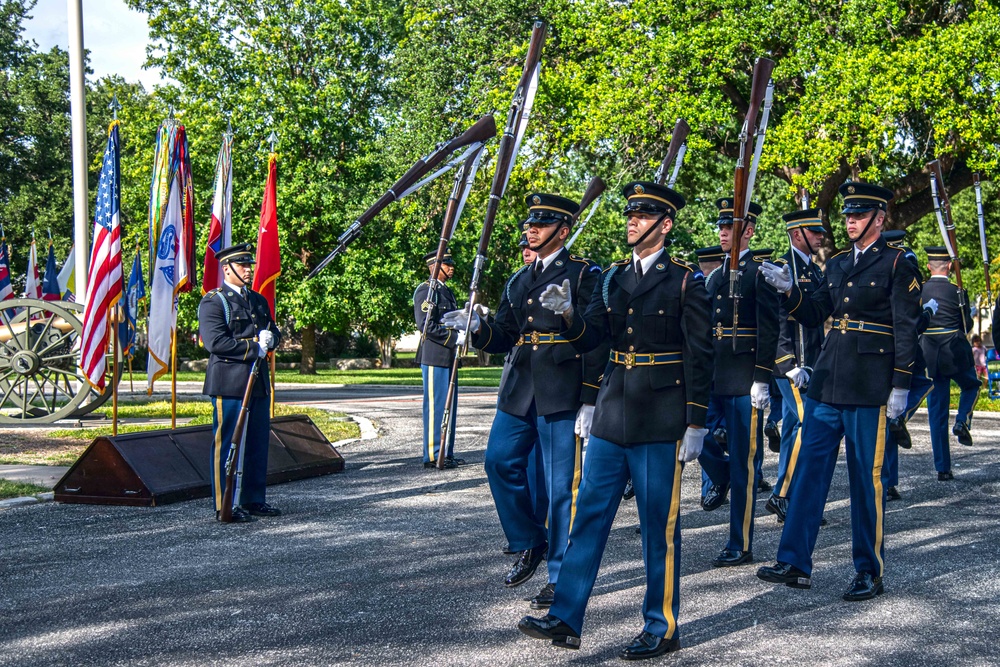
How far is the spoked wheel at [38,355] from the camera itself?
14.9 metres

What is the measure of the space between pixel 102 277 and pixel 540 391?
806 cm

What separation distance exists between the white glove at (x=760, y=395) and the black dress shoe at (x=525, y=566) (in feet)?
5.55

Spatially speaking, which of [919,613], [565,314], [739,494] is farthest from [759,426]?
[565,314]

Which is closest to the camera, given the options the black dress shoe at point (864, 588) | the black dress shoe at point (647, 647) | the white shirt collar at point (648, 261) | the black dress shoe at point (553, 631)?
the black dress shoe at point (647, 647)

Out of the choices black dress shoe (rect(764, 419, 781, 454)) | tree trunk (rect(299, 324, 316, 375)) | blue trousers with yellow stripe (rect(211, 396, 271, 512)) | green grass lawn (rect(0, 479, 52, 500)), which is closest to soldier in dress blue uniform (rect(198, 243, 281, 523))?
blue trousers with yellow stripe (rect(211, 396, 271, 512))

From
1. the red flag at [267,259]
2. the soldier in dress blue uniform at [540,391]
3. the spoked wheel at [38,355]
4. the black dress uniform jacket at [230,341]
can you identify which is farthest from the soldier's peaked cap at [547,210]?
the spoked wheel at [38,355]

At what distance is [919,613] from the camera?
542cm

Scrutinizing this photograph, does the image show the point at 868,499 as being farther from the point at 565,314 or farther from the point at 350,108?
the point at 350,108

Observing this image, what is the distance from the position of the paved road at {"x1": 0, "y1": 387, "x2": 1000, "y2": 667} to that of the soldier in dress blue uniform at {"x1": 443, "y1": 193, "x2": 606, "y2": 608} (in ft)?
1.23

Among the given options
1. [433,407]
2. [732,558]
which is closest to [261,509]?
[433,407]

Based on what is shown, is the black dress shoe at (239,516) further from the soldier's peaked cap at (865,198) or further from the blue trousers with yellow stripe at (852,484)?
the soldier's peaked cap at (865,198)

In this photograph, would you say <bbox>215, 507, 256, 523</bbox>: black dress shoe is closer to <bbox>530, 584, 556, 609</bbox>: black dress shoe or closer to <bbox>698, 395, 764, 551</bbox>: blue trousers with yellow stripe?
<bbox>530, 584, 556, 609</bbox>: black dress shoe

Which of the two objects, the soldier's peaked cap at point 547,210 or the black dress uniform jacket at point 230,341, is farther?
the black dress uniform jacket at point 230,341

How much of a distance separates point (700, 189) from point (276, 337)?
2340 cm
